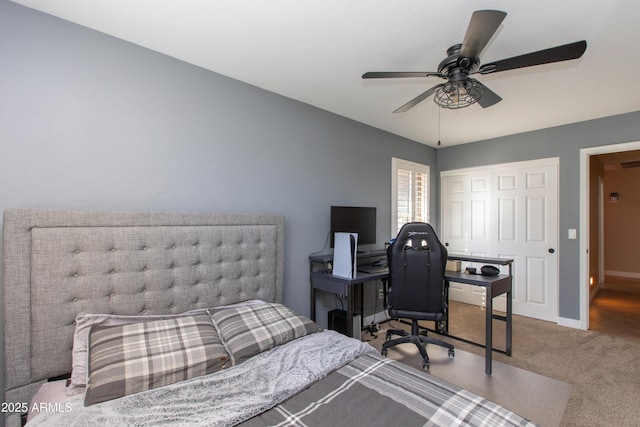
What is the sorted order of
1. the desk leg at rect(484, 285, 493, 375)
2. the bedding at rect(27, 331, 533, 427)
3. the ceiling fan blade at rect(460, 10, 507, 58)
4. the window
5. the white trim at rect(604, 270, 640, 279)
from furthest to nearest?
the white trim at rect(604, 270, 640, 279) < the window < the desk leg at rect(484, 285, 493, 375) < the ceiling fan blade at rect(460, 10, 507, 58) < the bedding at rect(27, 331, 533, 427)

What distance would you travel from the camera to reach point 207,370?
5.20 feet

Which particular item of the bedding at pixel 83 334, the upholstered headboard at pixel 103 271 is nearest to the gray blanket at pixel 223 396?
the bedding at pixel 83 334

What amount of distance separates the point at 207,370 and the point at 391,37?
2.28 m

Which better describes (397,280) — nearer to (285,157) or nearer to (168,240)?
(285,157)

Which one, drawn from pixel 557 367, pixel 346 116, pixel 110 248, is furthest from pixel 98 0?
pixel 557 367

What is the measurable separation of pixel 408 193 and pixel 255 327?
330 cm

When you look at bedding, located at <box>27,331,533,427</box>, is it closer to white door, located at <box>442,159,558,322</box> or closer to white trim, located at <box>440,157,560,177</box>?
white door, located at <box>442,159,558,322</box>

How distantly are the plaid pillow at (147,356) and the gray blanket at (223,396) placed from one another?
47mm

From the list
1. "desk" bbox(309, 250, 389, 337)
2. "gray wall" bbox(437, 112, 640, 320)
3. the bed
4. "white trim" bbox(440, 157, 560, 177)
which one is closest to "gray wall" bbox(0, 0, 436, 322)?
"desk" bbox(309, 250, 389, 337)

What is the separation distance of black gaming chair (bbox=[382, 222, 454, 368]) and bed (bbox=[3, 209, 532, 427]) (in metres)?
1.00

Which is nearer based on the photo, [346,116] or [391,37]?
[391,37]

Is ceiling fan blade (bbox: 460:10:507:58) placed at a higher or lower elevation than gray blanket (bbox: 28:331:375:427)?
higher

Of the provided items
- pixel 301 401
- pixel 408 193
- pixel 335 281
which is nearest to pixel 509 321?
pixel 335 281

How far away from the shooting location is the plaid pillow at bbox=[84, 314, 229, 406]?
4.50 ft
